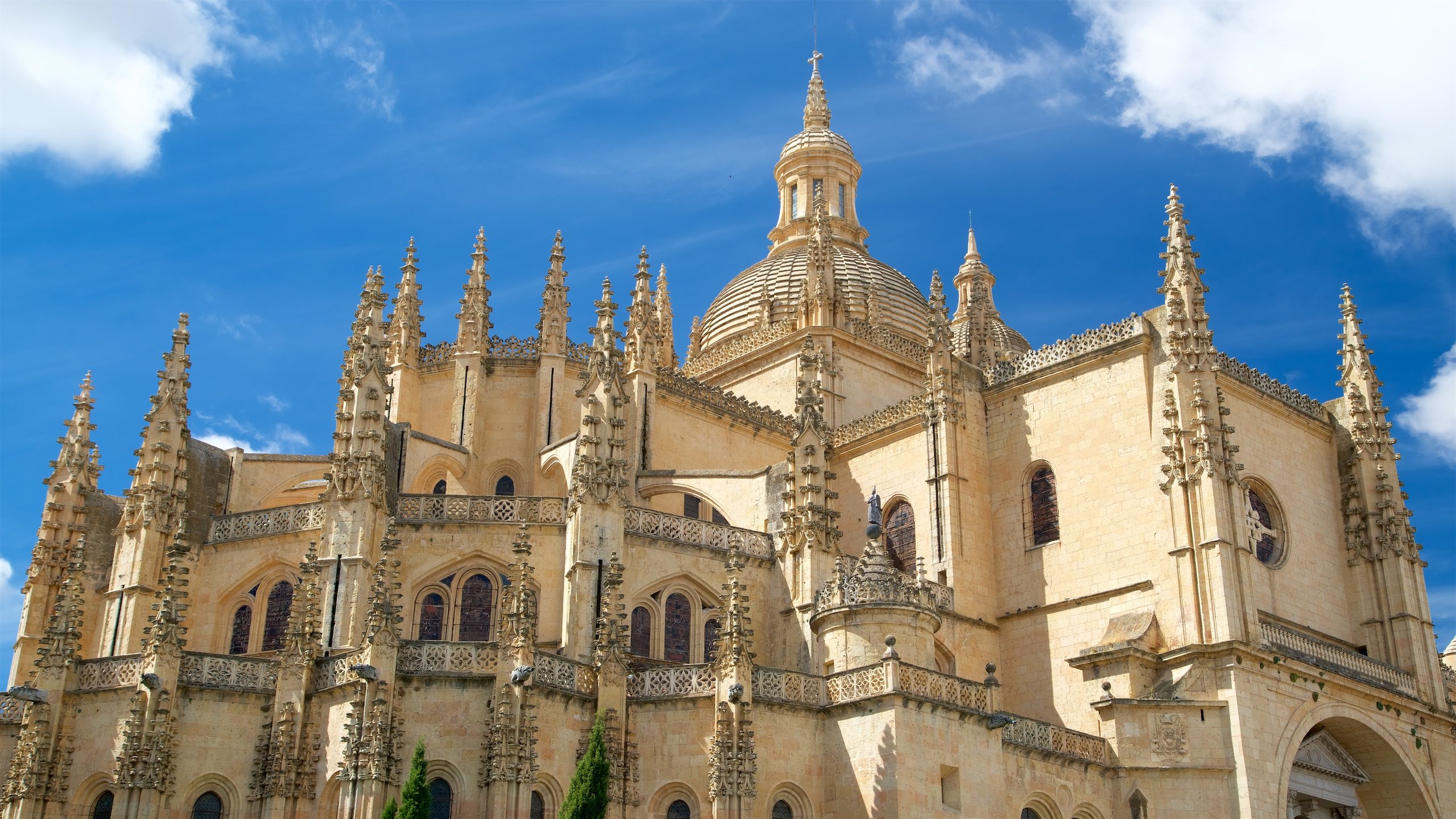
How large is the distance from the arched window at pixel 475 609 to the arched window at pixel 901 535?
426 inches

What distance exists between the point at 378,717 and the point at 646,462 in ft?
43.1

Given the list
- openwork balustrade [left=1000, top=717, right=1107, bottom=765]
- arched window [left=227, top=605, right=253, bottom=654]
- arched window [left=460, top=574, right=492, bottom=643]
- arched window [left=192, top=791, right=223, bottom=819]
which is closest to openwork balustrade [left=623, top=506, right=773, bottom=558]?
arched window [left=460, top=574, right=492, bottom=643]

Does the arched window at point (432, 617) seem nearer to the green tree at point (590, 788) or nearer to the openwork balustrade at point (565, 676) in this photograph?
the openwork balustrade at point (565, 676)

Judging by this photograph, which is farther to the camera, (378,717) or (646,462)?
(646,462)

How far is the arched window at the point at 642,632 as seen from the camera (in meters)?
34.3

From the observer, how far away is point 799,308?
4856 cm

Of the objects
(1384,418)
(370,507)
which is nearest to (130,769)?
(370,507)

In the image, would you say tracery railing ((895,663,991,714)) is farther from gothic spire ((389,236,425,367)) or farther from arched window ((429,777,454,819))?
gothic spire ((389,236,425,367))

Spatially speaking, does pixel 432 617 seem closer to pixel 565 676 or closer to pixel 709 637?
pixel 565 676

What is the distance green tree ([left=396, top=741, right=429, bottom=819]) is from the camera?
26.3 m

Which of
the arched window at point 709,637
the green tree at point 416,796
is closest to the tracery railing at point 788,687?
the arched window at point 709,637

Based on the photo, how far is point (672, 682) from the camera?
29.8 metres

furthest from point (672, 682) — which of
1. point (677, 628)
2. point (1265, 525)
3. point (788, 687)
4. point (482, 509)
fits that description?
point (1265, 525)

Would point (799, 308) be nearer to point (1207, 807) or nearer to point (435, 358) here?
point (435, 358)
